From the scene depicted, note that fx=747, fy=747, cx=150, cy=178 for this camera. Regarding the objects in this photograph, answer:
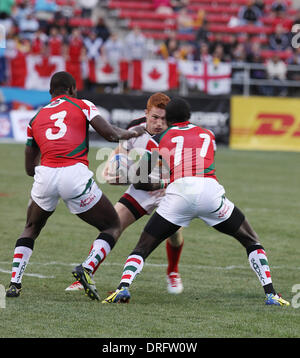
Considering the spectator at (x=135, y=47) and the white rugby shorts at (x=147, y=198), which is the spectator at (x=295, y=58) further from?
the white rugby shorts at (x=147, y=198)

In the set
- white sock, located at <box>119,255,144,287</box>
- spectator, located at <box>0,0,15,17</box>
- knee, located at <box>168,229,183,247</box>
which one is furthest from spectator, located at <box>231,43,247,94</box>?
white sock, located at <box>119,255,144,287</box>

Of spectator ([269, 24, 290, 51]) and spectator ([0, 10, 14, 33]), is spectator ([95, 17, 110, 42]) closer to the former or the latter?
spectator ([0, 10, 14, 33])

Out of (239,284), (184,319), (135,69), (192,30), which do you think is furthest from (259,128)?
(184,319)

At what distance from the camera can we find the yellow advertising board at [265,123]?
22812 millimetres

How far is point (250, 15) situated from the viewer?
28.5 meters

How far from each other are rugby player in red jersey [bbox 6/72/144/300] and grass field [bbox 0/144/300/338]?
1.34 feet

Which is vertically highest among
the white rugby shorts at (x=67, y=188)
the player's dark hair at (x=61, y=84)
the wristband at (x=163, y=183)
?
the player's dark hair at (x=61, y=84)

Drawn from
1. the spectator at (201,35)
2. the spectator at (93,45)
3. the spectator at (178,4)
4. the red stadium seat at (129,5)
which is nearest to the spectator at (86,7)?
the red stadium seat at (129,5)

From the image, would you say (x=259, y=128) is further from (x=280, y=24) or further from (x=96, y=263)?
(x=96, y=263)

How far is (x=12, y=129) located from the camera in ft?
73.3

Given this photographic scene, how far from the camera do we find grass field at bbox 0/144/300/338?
19.7 feet

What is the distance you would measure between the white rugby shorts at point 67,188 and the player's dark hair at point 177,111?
94 cm

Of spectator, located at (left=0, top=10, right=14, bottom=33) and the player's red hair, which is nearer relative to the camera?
the player's red hair

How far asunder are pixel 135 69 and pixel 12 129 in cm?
421
